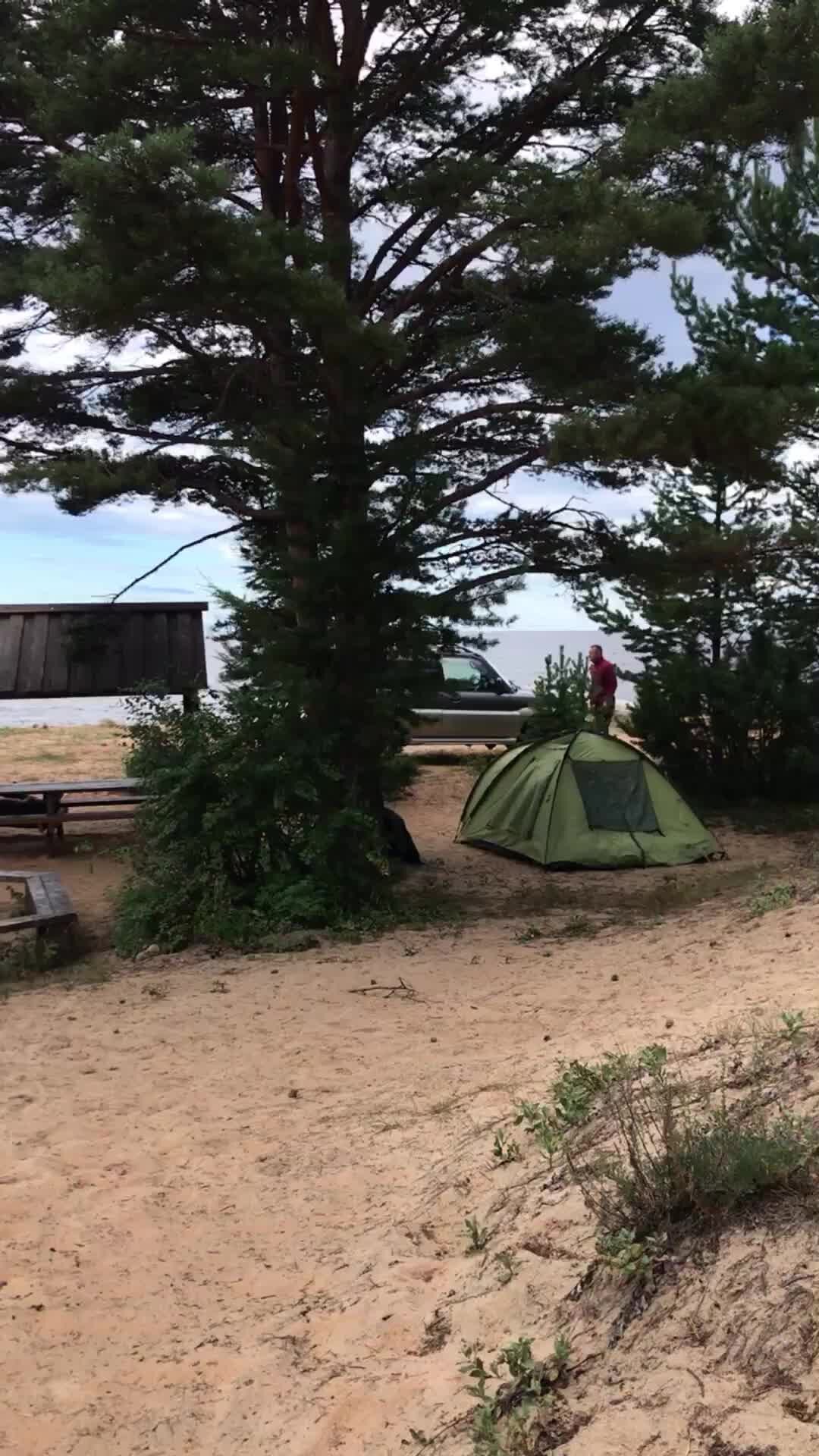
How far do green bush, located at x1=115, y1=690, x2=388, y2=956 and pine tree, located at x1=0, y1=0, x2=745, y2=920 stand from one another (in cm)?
28

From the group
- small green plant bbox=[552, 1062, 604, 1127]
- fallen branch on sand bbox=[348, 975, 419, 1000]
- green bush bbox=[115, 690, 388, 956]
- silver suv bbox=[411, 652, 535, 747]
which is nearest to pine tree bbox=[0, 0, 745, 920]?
green bush bbox=[115, 690, 388, 956]

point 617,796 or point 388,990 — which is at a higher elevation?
point 617,796

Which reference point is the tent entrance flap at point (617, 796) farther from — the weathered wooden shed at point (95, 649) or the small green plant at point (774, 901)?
the weathered wooden shed at point (95, 649)

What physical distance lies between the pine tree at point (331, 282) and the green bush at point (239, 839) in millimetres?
276

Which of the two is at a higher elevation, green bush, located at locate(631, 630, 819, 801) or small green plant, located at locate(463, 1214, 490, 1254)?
green bush, located at locate(631, 630, 819, 801)

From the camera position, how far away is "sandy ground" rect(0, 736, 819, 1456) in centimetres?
281

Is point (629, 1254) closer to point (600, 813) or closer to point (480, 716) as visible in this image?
point (600, 813)

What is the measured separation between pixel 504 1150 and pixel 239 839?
5.57 meters

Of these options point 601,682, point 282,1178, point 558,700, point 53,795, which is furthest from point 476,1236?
point 601,682

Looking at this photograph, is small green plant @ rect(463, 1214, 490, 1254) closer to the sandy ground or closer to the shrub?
the sandy ground

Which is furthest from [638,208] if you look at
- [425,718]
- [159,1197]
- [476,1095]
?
[159,1197]

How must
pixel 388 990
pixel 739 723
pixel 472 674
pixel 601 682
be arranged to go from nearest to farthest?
1. pixel 388 990
2. pixel 739 723
3. pixel 601 682
4. pixel 472 674

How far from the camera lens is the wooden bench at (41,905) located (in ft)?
27.5

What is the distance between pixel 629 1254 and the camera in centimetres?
299
